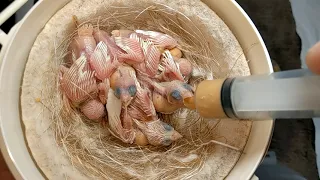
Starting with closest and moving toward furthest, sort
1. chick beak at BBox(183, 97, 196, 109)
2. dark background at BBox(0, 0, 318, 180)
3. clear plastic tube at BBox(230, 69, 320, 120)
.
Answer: clear plastic tube at BBox(230, 69, 320, 120), chick beak at BBox(183, 97, 196, 109), dark background at BBox(0, 0, 318, 180)

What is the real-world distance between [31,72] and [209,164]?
322 mm

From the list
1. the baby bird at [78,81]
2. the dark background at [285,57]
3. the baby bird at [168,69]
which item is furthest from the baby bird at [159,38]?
the dark background at [285,57]

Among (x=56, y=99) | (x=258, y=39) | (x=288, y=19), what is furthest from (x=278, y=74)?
(x=288, y=19)

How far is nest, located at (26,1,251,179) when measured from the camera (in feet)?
2.56

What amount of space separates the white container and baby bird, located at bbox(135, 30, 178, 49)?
0.35 feet

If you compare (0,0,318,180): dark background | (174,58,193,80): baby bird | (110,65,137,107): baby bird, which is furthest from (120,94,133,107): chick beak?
(0,0,318,180): dark background

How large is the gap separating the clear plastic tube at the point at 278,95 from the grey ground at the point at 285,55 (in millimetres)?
444

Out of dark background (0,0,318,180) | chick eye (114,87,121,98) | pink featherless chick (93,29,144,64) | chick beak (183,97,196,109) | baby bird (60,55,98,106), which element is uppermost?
pink featherless chick (93,29,144,64)

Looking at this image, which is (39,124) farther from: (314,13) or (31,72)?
(314,13)

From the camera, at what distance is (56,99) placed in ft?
2.64

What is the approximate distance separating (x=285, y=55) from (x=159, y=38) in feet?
1.31

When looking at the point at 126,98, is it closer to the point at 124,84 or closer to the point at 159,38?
the point at 124,84

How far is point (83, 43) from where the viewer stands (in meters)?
0.82

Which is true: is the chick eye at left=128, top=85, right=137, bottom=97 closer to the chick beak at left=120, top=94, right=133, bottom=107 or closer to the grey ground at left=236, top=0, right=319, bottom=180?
the chick beak at left=120, top=94, right=133, bottom=107
